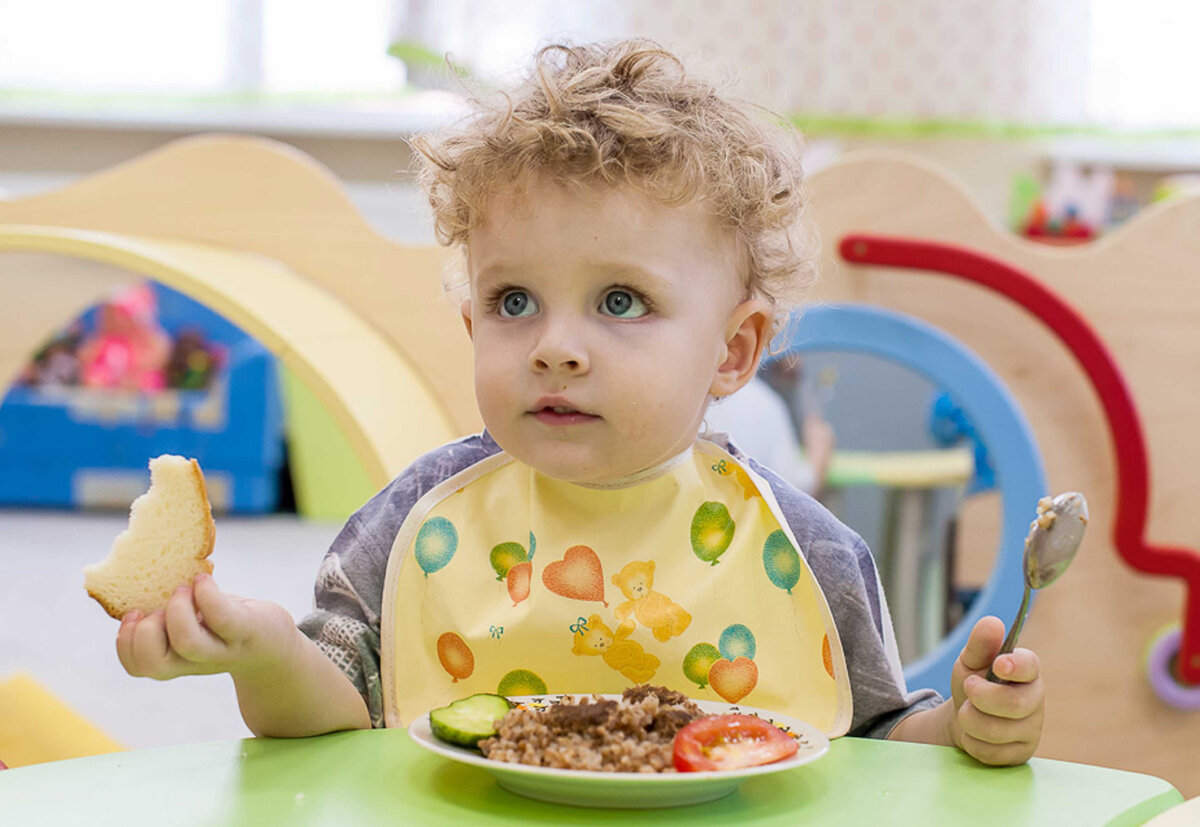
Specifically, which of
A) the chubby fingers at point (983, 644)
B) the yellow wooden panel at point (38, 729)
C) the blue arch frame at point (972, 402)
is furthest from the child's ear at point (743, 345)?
the yellow wooden panel at point (38, 729)

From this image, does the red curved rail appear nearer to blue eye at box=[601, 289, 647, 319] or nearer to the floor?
blue eye at box=[601, 289, 647, 319]

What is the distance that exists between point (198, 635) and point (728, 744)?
0.86 feet

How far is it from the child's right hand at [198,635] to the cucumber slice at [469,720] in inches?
3.9

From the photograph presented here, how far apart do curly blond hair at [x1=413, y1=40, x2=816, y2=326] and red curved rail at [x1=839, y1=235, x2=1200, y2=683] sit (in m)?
0.63

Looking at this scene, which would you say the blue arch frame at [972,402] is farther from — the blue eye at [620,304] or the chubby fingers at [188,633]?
the chubby fingers at [188,633]

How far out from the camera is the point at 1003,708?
68 centimetres

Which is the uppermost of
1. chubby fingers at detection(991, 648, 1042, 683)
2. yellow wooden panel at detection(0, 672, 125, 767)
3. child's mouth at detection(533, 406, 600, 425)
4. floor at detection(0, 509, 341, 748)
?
child's mouth at detection(533, 406, 600, 425)

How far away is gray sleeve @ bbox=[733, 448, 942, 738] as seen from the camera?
2.71ft

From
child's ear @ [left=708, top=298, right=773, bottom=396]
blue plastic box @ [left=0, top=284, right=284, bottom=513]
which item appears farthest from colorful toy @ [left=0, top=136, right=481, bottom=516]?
blue plastic box @ [left=0, top=284, right=284, bottom=513]

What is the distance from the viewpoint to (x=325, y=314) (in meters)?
1.28

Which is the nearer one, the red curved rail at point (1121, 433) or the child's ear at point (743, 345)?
the child's ear at point (743, 345)

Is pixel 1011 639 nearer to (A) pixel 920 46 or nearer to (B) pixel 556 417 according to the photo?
(B) pixel 556 417

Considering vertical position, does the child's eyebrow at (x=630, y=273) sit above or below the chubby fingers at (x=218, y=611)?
above

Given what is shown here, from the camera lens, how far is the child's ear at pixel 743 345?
86 cm
